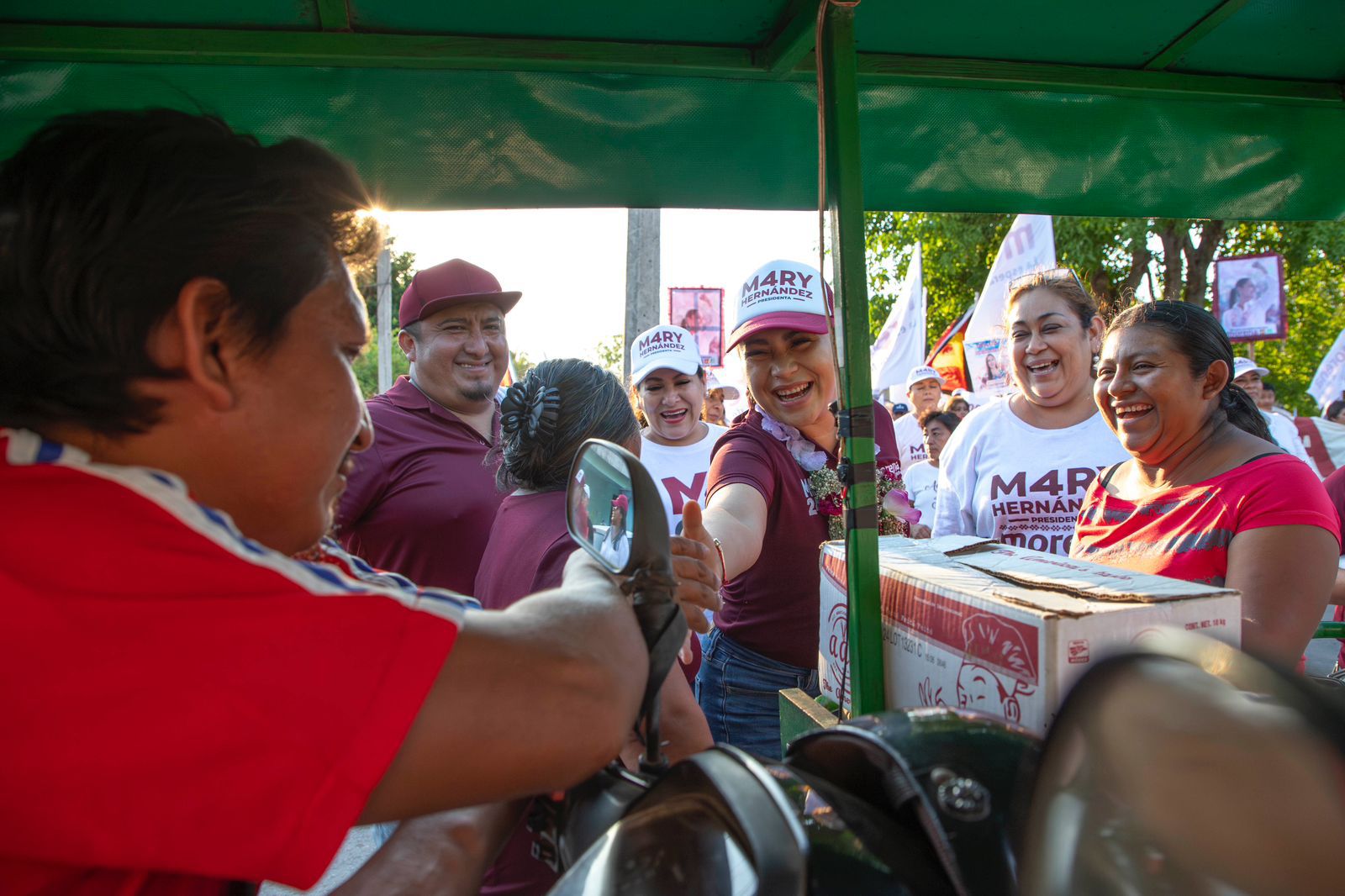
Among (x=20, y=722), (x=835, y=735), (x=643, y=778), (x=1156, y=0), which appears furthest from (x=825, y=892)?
(x=1156, y=0)

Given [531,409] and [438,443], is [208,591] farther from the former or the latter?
[438,443]

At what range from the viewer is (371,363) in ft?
149

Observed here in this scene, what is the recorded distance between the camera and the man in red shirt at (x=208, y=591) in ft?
2.49

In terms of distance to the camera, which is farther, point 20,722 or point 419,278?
point 419,278

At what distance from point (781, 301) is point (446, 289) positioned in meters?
1.53

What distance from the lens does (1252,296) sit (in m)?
12.3

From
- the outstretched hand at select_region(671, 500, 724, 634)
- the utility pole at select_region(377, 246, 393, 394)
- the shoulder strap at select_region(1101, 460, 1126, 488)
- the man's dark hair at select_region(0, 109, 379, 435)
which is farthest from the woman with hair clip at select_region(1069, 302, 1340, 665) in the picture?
the utility pole at select_region(377, 246, 393, 394)

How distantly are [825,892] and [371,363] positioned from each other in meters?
47.5

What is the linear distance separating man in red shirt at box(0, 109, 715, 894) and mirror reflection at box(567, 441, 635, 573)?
0.21 feet

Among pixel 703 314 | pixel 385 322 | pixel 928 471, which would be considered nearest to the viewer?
pixel 928 471

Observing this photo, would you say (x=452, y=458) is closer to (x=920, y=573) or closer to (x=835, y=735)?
(x=920, y=573)

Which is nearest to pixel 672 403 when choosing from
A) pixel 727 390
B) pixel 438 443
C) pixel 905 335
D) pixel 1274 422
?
pixel 438 443

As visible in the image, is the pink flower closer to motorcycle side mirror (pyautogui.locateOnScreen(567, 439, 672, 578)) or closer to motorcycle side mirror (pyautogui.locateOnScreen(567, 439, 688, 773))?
motorcycle side mirror (pyautogui.locateOnScreen(567, 439, 672, 578))

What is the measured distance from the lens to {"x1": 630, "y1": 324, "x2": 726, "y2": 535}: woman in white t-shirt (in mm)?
5324
